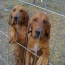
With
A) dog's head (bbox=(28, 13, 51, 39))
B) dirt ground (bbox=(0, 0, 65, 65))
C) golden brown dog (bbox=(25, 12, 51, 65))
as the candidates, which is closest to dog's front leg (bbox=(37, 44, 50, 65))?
golden brown dog (bbox=(25, 12, 51, 65))

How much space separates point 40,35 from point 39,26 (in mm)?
86

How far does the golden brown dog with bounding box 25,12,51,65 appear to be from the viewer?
1.98 m

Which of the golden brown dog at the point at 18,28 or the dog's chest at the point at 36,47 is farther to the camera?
the golden brown dog at the point at 18,28

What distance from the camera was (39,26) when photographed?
1950mm

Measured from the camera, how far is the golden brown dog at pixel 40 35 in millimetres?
1976

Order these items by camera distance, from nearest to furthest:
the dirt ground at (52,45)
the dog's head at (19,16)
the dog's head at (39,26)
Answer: the dog's head at (39,26) < the dog's head at (19,16) < the dirt ground at (52,45)

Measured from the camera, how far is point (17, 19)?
88.7 inches

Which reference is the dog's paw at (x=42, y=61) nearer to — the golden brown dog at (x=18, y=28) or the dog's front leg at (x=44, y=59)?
the dog's front leg at (x=44, y=59)

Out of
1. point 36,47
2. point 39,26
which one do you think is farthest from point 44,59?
point 39,26

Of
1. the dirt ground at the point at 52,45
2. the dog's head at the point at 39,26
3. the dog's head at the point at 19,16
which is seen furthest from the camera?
Answer: the dirt ground at the point at 52,45

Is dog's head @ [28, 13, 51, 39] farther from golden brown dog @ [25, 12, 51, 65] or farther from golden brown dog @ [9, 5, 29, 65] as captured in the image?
golden brown dog @ [9, 5, 29, 65]

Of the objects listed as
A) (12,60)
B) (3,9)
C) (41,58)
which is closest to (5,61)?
(12,60)

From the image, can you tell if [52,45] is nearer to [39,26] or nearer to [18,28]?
[18,28]

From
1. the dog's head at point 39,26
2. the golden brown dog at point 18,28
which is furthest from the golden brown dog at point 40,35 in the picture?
the golden brown dog at point 18,28
